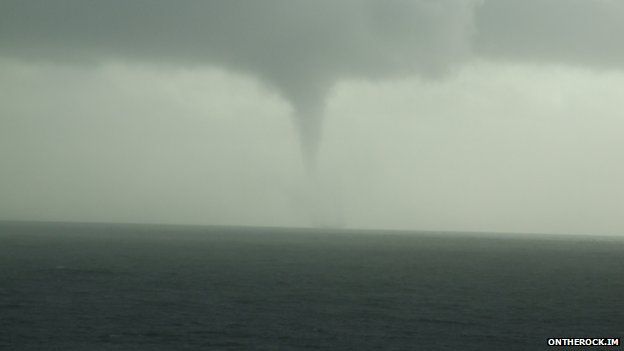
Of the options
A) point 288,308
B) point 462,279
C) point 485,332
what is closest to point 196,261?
point 462,279

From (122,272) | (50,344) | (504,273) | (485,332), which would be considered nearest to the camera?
(50,344)

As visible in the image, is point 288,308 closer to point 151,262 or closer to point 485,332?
point 485,332

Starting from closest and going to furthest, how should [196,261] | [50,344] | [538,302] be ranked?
[50,344] < [538,302] < [196,261]

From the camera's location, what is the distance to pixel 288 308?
97.0 metres

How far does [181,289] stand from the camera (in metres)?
116

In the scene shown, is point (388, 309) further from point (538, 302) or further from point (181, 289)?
point (181, 289)

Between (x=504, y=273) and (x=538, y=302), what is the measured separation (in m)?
59.8

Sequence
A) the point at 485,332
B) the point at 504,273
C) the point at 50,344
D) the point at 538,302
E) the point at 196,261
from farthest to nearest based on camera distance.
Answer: the point at 196,261 → the point at 504,273 → the point at 538,302 → the point at 485,332 → the point at 50,344

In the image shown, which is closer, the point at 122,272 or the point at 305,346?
the point at 305,346

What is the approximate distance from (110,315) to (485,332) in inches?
1679

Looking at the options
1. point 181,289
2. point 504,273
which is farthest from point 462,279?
point 181,289

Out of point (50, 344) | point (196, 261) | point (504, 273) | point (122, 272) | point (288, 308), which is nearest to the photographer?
point (50, 344)

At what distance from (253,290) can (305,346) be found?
148 ft

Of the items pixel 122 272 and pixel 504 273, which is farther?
pixel 504 273
